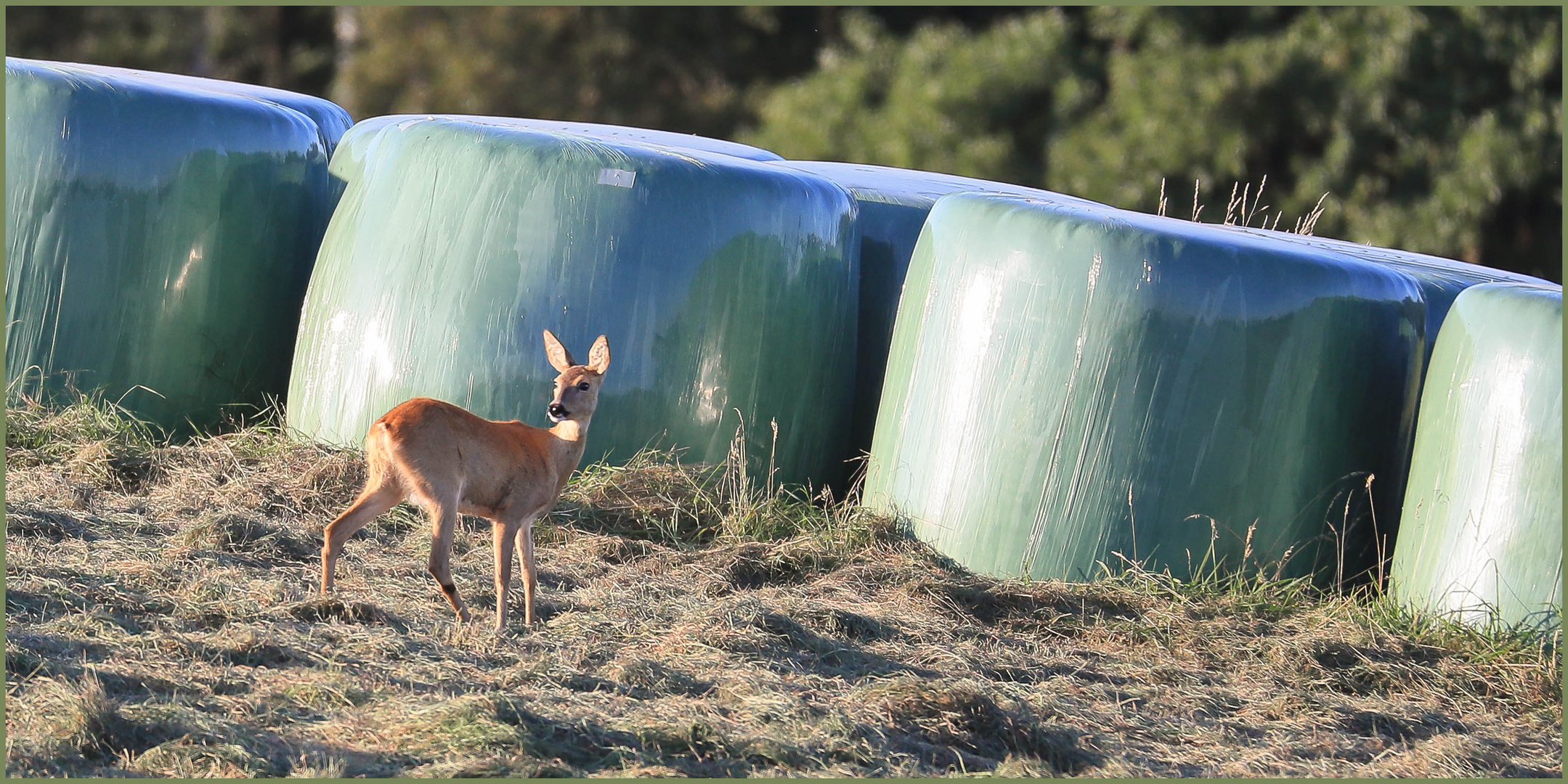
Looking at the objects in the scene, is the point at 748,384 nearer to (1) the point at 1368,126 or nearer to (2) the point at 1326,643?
(2) the point at 1326,643

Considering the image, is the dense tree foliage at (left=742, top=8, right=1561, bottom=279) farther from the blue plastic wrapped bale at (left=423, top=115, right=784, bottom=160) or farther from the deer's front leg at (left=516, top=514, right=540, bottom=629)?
the deer's front leg at (left=516, top=514, right=540, bottom=629)

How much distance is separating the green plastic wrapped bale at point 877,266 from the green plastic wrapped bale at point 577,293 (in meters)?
0.44

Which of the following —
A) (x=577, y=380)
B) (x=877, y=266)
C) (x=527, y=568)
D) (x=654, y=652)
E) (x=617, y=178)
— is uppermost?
(x=617, y=178)

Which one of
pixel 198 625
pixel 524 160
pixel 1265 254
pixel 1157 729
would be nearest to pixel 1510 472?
pixel 1265 254

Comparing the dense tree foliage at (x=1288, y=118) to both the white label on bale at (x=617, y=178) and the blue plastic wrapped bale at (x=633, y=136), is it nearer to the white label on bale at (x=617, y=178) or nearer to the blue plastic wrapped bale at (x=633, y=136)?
the blue plastic wrapped bale at (x=633, y=136)

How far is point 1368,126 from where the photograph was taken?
62.6 ft

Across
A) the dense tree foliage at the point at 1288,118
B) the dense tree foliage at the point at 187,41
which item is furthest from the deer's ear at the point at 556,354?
the dense tree foliage at the point at 187,41

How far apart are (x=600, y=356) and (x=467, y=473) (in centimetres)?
66

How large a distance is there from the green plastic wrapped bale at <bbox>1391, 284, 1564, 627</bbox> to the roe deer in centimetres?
297

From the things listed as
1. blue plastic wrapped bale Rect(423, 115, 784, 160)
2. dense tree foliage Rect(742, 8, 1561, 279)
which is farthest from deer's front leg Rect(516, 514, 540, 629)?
dense tree foliage Rect(742, 8, 1561, 279)

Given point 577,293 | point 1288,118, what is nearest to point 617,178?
point 577,293

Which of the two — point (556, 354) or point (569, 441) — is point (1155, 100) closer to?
point (556, 354)

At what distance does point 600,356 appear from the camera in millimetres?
5711

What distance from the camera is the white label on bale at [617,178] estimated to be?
266 inches
